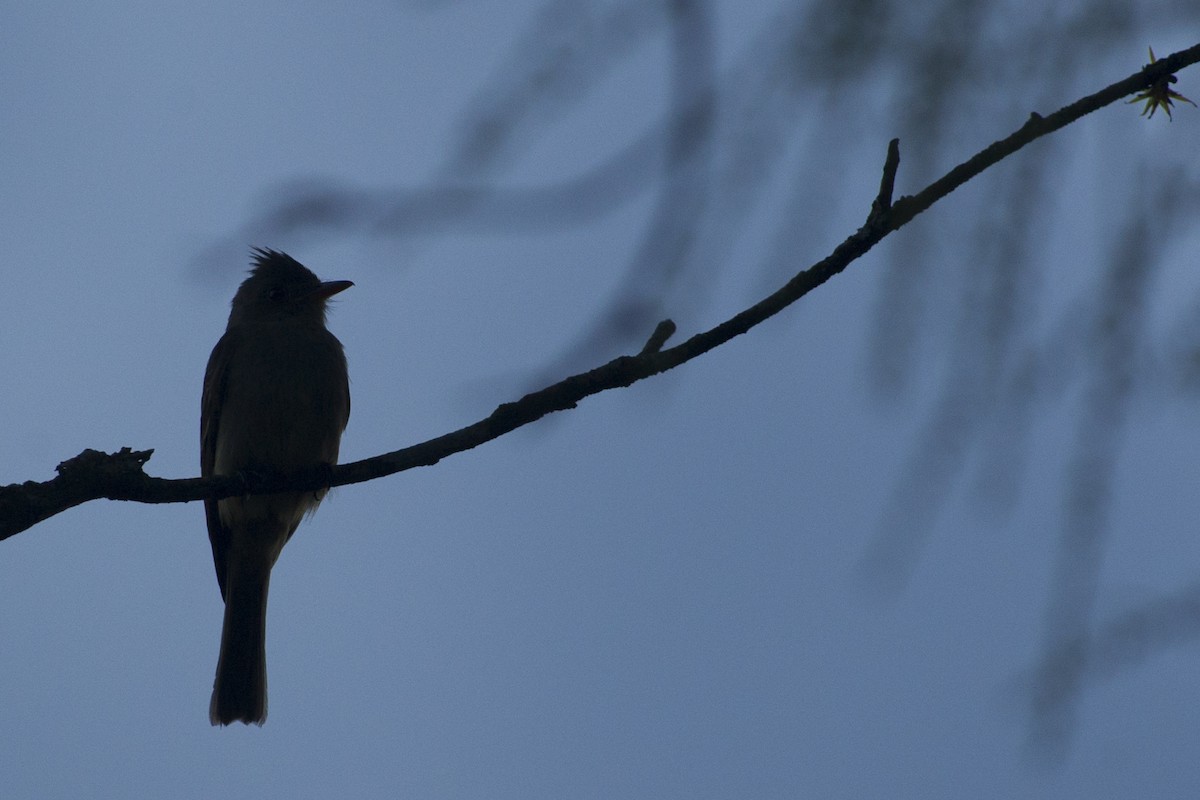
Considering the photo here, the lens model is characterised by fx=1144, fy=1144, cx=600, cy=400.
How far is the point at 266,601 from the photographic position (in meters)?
6.60

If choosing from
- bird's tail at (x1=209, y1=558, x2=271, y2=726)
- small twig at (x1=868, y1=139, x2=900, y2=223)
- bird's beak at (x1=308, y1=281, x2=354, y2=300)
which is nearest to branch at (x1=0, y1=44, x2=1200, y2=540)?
small twig at (x1=868, y1=139, x2=900, y2=223)

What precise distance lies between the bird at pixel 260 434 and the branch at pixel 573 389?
1388mm

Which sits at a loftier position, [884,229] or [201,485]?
[201,485]

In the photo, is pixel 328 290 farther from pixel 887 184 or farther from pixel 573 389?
pixel 887 184

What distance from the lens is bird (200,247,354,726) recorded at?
19.5 ft

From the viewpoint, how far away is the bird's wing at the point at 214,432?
6.29 meters

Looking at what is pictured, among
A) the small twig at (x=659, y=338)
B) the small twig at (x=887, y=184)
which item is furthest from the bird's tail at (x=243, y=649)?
the small twig at (x=887, y=184)

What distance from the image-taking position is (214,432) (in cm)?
630

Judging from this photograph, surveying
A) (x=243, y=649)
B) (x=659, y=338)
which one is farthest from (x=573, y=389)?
(x=243, y=649)

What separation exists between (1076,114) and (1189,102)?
0.22 meters

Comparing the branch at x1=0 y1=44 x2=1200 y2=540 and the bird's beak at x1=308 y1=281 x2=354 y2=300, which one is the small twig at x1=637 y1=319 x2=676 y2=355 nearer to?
the branch at x1=0 y1=44 x2=1200 y2=540

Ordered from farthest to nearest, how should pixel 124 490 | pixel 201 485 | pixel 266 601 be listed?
pixel 266 601, pixel 201 485, pixel 124 490

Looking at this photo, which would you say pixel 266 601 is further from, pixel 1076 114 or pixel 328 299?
pixel 1076 114

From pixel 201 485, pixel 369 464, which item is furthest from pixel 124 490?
pixel 369 464
